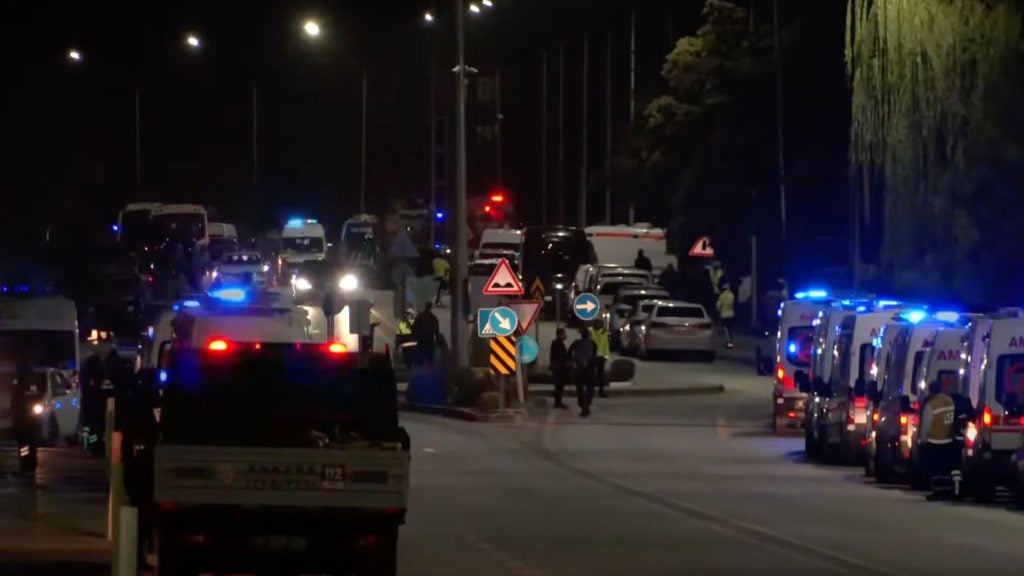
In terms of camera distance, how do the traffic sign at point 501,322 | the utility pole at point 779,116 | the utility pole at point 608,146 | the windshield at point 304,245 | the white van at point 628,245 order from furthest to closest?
the utility pole at point 608,146, the windshield at point 304,245, the white van at point 628,245, the utility pole at point 779,116, the traffic sign at point 501,322

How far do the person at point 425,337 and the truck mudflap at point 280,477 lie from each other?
95.8 ft

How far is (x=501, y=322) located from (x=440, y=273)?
23.4 m

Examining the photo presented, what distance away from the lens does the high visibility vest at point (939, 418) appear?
23.9 m

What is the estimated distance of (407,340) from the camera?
44875 mm

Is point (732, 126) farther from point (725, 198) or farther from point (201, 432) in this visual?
point (201, 432)

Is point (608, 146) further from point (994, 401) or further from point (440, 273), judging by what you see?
point (994, 401)

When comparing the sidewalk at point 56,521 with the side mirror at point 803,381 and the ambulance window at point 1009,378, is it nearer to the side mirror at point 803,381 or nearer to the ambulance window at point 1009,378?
the ambulance window at point 1009,378

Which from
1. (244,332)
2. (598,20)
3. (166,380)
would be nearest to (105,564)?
(166,380)

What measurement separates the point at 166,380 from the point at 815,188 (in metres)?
47.8

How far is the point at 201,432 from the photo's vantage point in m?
14.8

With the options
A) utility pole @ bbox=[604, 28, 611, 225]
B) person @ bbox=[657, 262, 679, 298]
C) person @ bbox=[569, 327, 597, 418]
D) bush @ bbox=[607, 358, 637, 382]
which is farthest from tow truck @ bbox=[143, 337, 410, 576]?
utility pole @ bbox=[604, 28, 611, 225]

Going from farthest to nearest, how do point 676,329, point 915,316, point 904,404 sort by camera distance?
point 676,329
point 915,316
point 904,404

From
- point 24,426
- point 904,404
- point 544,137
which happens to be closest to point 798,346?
point 904,404

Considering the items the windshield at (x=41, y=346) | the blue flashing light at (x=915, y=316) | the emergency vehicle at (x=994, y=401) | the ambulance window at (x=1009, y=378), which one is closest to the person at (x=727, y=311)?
the windshield at (x=41, y=346)
